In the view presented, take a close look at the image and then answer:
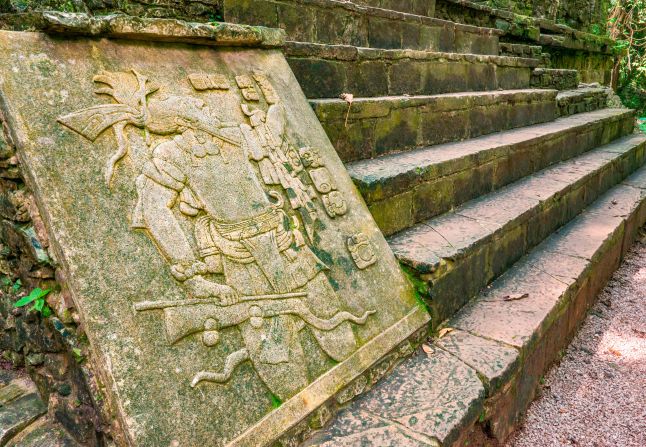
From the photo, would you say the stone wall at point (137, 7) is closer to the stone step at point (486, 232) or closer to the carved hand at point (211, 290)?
the carved hand at point (211, 290)

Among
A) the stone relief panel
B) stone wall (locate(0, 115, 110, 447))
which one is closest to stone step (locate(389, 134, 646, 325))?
the stone relief panel

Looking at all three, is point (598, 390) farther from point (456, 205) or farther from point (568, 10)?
point (568, 10)

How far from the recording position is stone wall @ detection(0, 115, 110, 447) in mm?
1312

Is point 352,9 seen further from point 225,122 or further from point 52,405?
point 52,405

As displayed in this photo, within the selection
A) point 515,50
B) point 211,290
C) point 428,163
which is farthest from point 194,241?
point 515,50

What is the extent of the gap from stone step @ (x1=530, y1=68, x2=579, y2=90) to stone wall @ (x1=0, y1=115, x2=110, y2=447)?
549 cm

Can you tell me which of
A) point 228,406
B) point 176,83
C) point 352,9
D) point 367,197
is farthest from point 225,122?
point 352,9

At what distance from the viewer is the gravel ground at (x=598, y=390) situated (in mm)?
2109

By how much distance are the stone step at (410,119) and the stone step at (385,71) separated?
0.17 meters

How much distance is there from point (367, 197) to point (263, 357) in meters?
1.05

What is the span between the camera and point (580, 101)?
5809 mm

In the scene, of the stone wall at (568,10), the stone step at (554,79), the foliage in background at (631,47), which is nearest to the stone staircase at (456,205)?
the stone step at (554,79)

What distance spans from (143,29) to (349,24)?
1.89 metres

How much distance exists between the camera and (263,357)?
1424 mm
